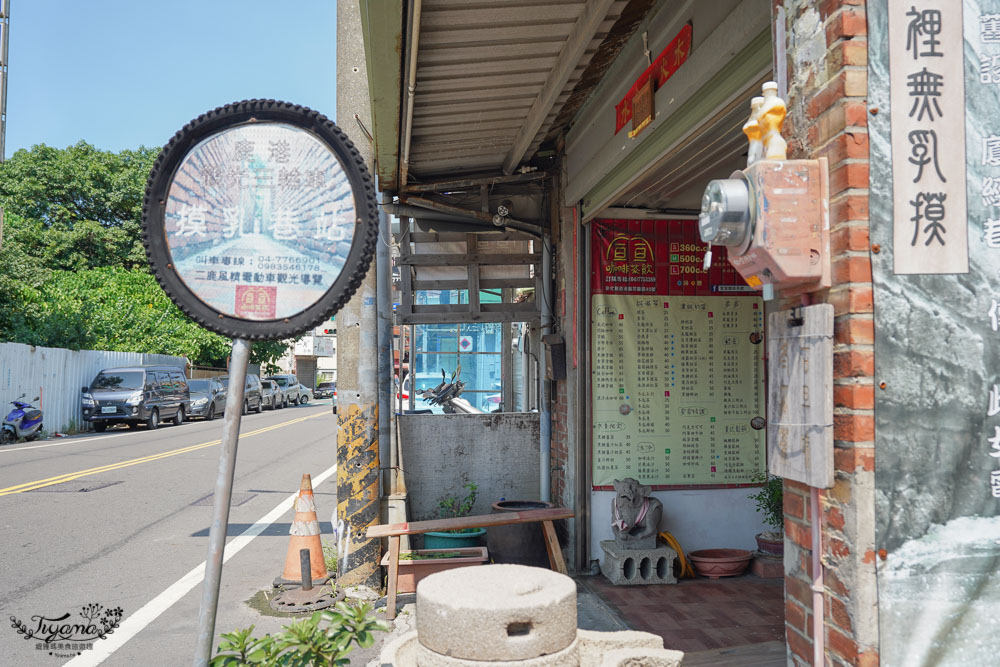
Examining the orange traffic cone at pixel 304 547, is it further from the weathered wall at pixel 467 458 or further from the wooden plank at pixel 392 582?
the weathered wall at pixel 467 458

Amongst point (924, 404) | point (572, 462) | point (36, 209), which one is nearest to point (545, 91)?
point (572, 462)

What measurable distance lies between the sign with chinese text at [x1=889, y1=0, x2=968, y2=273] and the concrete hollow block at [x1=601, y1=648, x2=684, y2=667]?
1.49 metres

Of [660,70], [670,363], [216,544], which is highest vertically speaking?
[660,70]

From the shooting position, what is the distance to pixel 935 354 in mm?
2287

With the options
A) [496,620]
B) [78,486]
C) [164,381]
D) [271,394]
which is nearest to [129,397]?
[164,381]

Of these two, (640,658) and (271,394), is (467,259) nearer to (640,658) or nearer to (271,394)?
(640,658)

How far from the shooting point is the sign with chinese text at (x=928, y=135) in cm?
229

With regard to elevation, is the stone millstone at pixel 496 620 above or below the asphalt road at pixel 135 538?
above

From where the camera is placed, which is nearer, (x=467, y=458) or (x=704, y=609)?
(x=704, y=609)

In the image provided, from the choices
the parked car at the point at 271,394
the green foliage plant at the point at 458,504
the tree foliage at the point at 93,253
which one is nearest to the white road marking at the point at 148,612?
the green foliage plant at the point at 458,504

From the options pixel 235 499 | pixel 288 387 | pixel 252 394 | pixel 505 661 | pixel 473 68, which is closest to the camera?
pixel 505 661

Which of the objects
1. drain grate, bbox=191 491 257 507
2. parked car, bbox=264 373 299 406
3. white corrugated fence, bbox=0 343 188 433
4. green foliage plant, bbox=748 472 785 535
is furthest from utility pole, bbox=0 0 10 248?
parked car, bbox=264 373 299 406

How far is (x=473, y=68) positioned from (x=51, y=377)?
724 inches

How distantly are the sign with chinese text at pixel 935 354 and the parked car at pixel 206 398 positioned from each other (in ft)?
81.4
